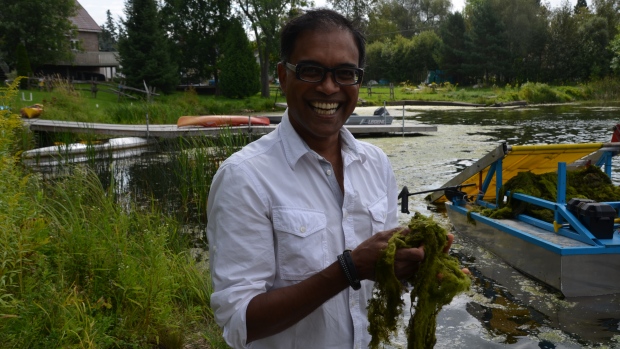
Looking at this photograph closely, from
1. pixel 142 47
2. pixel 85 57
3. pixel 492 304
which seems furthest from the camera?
pixel 85 57

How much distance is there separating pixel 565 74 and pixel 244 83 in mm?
29457

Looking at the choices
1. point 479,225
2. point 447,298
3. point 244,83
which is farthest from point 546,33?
point 447,298

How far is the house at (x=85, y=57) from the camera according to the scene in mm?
47906

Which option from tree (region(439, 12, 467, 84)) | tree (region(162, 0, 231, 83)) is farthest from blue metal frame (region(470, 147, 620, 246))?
tree (region(439, 12, 467, 84))

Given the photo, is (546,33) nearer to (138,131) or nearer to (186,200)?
(138,131)

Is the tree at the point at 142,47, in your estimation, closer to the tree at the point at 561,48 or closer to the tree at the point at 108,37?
the tree at the point at 561,48

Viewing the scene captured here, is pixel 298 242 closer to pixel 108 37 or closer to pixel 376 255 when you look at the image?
pixel 376 255

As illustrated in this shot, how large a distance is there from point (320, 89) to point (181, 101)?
94.2ft

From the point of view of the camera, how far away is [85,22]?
55.8 meters

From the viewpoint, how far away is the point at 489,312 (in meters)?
5.99

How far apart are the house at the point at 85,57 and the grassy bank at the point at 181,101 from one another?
390 inches

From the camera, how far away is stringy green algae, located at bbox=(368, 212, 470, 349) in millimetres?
1655

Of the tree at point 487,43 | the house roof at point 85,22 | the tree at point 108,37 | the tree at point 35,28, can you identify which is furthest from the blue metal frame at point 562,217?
the tree at point 108,37

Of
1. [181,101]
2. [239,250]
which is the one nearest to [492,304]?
[239,250]
